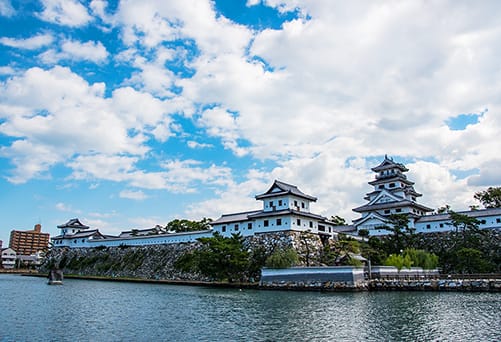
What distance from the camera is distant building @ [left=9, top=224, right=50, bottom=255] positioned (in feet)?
453

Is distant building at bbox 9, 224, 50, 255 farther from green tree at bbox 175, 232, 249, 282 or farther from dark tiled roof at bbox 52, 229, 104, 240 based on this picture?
green tree at bbox 175, 232, 249, 282

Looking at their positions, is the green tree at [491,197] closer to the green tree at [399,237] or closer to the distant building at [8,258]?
the green tree at [399,237]

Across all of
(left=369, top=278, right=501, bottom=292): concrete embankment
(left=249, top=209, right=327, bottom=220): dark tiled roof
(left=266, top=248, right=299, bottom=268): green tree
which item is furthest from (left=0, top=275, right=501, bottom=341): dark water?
(left=249, top=209, right=327, bottom=220): dark tiled roof

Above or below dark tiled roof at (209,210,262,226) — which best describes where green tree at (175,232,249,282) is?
below

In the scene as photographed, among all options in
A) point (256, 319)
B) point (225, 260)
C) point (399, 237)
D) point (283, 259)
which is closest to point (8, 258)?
point (225, 260)

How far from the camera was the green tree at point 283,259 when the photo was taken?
36594mm

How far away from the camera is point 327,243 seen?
4488cm

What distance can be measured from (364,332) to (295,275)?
20.0 m

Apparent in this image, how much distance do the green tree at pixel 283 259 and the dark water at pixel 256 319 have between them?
8973 millimetres

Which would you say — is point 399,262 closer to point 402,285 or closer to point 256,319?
point 402,285

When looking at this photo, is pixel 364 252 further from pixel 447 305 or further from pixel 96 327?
pixel 96 327

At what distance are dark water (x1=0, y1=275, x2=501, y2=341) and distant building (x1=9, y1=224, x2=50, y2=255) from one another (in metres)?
128

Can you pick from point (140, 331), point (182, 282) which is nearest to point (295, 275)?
point (182, 282)

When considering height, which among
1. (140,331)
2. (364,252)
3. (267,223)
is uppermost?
(267,223)
